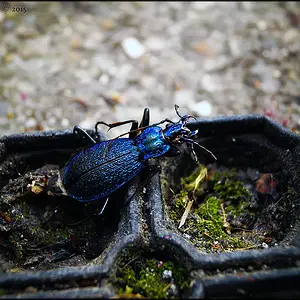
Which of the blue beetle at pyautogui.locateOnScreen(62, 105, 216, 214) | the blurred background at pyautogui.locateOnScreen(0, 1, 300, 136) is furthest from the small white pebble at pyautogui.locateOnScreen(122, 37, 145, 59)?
the blue beetle at pyautogui.locateOnScreen(62, 105, 216, 214)

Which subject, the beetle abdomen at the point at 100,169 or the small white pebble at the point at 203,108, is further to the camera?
the small white pebble at the point at 203,108

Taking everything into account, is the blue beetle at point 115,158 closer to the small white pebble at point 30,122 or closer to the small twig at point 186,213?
the small twig at point 186,213

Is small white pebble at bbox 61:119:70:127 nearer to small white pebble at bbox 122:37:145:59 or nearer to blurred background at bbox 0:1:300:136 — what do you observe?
blurred background at bbox 0:1:300:136

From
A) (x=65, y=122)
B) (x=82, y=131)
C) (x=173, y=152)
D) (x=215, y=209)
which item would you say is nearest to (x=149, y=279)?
(x=215, y=209)

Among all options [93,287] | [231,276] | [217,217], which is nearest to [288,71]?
[217,217]

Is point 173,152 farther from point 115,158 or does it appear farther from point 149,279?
point 149,279

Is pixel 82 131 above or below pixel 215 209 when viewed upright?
above

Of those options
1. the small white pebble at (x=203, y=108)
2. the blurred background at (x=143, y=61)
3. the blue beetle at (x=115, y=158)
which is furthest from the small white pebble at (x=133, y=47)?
the blue beetle at (x=115, y=158)

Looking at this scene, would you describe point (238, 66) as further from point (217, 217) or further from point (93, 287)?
point (93, 287)
